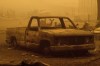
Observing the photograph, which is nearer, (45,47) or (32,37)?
(45,47)

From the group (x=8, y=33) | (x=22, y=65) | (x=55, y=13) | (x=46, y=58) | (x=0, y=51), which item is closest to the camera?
(x=22, y=65)

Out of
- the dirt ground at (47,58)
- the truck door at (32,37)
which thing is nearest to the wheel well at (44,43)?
the truck door at (32,37)

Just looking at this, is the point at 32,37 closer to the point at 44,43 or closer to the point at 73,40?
the point at 44,43

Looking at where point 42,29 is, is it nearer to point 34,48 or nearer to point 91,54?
point 34,48

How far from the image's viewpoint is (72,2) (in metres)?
43.7

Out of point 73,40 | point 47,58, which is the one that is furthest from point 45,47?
point 73,40

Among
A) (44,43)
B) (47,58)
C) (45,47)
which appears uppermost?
(44,43)

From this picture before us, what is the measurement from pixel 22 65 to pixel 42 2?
35572 millimetres

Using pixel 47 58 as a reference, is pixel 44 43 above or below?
above

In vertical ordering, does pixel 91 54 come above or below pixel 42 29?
below

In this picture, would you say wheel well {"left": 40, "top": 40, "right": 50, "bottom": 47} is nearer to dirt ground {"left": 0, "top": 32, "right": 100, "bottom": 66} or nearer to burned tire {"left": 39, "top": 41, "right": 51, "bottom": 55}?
burned tire {"left": 39, "top": 41, "right": 51, "bottom": 55}

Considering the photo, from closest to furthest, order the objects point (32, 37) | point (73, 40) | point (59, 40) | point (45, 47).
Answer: point (59, 40) < point (73, 40) < point (45, 47) < point (32, 37)

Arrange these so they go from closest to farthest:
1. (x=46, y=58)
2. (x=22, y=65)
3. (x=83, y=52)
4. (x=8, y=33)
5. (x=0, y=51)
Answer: (x=22, y=65) < (x=46, y=58) < (x=83, y=52) < (x=0, y=51) < (x=8, y=33)

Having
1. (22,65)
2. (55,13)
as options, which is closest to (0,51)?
(22,65)
